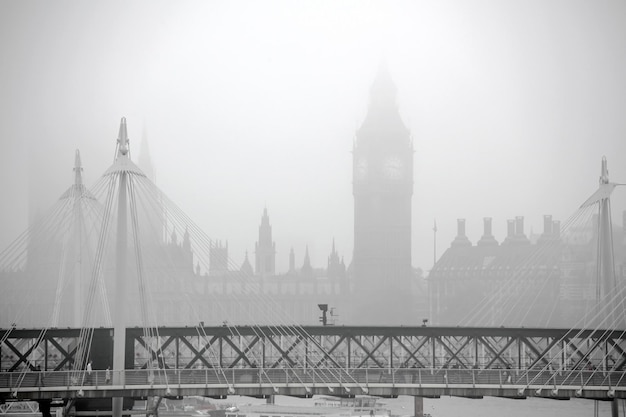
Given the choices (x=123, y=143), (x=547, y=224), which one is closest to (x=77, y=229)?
(x=123, y=143)

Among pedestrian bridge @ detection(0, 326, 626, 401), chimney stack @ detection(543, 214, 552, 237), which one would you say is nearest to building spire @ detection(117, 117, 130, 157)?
pedestrian bridge @ detection(0, 326, 626, 401)

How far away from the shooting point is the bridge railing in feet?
204

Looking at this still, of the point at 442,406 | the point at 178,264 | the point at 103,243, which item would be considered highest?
the point at 178,264

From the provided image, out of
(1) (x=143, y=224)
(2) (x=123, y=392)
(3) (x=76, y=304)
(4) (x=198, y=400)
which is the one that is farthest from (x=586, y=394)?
(1) (x=143, y=224)

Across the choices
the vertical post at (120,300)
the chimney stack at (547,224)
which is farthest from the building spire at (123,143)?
the chimney stack at (547,224)

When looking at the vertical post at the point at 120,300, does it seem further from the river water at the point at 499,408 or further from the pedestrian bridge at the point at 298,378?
the river water at the point at 499,408

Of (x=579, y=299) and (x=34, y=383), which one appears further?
(x=579, y=299)

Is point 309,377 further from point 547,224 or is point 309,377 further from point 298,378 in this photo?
point 547,224

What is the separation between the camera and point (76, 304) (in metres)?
80.4

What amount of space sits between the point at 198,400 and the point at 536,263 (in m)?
61.9

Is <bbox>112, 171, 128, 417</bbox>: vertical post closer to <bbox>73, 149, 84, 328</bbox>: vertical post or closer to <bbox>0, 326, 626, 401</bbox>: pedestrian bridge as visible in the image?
<bbox>0, 326, 626, 401</bbox>: pedestrian bridge

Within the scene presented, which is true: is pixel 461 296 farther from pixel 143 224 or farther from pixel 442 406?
pixel 442 406

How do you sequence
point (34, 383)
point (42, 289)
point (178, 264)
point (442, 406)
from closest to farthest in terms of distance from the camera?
1. point (34, 383)
2. point (42, 289)
3. point (442, 406)
4. point (178, 264)

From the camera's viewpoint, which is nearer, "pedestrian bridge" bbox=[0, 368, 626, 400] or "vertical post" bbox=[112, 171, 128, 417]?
"pedestrian bridge" bbox=[0, 368, 626, 400]
